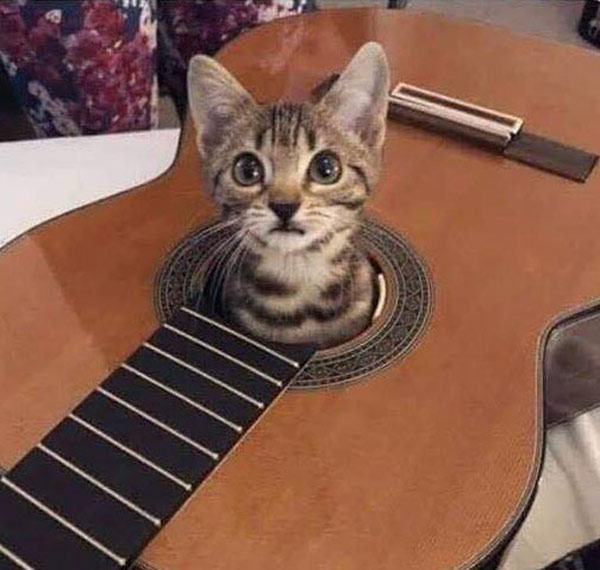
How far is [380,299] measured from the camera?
0.85 meters

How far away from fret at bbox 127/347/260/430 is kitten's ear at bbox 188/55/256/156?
0.61ft

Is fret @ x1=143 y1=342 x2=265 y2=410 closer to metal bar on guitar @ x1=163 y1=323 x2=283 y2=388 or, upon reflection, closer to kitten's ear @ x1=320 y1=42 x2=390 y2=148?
metal bar on guitar @ x1=163 y1=323 x2=283 y2=388

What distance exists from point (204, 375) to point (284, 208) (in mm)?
162

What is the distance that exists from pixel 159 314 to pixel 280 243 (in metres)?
0.15

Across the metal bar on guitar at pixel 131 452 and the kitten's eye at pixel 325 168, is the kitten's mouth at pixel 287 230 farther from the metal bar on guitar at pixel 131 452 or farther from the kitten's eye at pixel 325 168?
the metal bar on guitar at pixel 131 452

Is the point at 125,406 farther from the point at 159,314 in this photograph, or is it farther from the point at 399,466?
the point at 399,466

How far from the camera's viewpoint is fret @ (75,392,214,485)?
2.30 ft

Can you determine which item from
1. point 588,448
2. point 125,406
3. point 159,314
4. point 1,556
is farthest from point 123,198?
point 588,448

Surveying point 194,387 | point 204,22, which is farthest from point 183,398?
point 204,22

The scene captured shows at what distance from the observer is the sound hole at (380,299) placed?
0.79 m

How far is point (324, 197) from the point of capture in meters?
0.74

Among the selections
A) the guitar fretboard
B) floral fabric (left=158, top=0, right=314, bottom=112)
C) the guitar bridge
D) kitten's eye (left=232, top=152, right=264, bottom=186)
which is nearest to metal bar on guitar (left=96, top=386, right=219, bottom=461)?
the guitar fretboard

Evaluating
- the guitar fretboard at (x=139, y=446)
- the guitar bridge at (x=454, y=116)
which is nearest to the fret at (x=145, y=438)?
the guitar fretboard at (x=139, y=446)

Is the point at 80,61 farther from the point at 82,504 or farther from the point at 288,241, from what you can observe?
the point at 82,504
